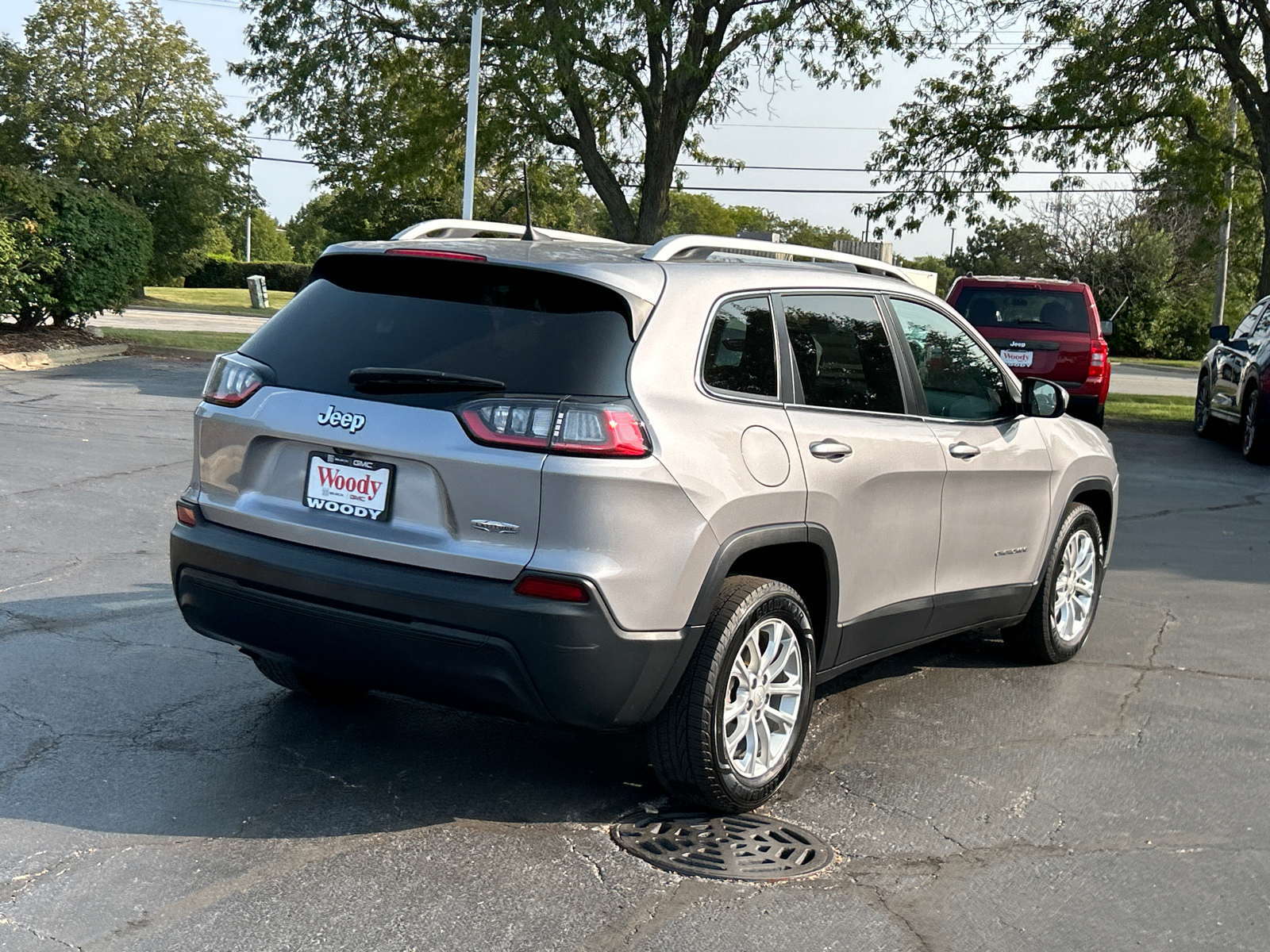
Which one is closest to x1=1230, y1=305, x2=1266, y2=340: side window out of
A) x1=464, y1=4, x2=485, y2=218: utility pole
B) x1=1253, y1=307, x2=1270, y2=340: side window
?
x1=1253, y1=307, x2=1270, y2=340: side window

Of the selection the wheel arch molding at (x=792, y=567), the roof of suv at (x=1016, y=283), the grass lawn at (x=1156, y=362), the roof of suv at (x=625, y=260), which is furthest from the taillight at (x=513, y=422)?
the grass lawn at (x=1156, y=362)

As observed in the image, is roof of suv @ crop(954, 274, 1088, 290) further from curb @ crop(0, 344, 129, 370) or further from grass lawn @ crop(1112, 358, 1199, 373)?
grass lawn @ crop(1112, 358, 1199, 373)

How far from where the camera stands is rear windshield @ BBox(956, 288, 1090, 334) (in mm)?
15633

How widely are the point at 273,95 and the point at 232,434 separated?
22.9m

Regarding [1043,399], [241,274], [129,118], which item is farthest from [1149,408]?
[241,274]

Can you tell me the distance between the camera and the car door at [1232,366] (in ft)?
50.4

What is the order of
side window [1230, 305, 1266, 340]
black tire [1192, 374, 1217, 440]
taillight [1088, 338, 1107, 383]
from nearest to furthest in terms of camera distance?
taillight [1088, 338, 1107, 383]
side window [1230, 305, 1266, 340]
black tire [1192, 374, 1217, 440]

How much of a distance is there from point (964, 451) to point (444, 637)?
2437 millimetres

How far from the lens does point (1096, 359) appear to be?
15367 millimetres

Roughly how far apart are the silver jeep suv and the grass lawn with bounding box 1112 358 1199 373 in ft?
122

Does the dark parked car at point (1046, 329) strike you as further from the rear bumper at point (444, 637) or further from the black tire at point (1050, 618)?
the rear bumper at point (444, 637)

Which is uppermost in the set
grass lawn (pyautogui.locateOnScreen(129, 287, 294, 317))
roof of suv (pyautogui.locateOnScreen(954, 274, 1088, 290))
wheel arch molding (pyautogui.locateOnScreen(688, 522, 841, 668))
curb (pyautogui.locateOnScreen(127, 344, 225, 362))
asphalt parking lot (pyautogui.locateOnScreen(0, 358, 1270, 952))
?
roof of suv (pyautogui.locateOnScreen(954, 274, 1088, 290))

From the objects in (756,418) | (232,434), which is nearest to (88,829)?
(232,434)

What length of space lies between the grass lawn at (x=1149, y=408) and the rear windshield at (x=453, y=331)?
1693 cm
